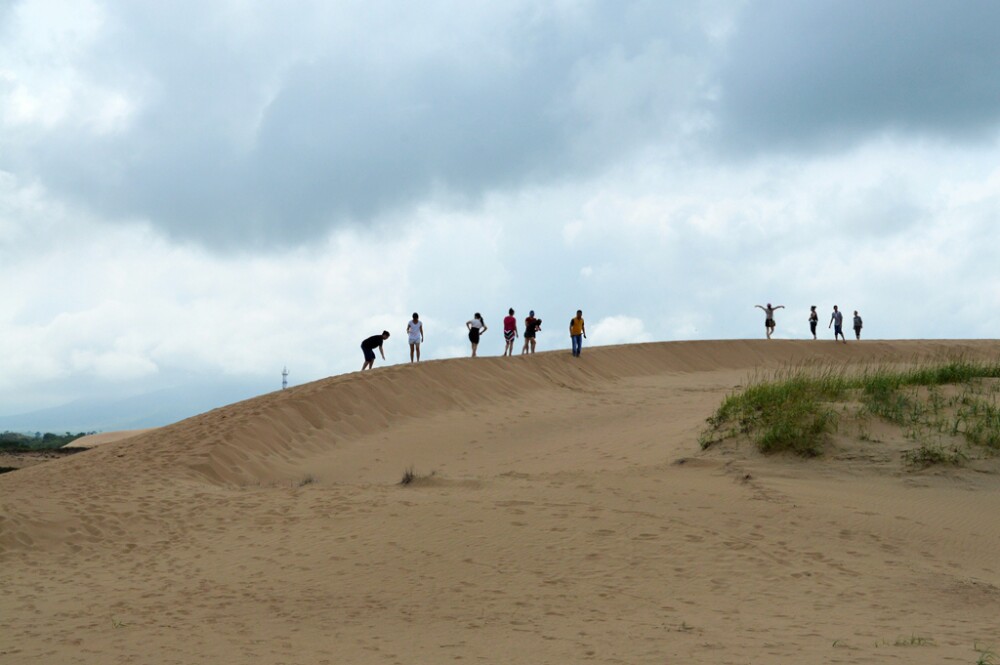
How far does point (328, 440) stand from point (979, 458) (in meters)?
11.5

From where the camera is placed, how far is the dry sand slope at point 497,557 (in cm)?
664

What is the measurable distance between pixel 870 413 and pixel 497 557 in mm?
6737

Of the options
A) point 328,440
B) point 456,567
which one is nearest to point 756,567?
point 456,567

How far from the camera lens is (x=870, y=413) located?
40.7 ft

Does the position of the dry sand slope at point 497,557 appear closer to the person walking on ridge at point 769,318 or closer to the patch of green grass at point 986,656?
the patch of green grass at point 986,656

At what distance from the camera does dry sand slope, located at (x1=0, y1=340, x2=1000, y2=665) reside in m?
6.64

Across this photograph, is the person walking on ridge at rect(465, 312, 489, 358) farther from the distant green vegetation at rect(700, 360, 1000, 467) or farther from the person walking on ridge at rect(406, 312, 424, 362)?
the distant green vegetation at rect(700, 360, 1000, 467)

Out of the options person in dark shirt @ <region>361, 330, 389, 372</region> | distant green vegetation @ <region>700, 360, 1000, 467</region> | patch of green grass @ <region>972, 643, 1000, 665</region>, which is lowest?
patch of green grass @ <region>972, 643, 1000, 665</region>

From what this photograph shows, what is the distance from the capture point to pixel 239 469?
14.6 m

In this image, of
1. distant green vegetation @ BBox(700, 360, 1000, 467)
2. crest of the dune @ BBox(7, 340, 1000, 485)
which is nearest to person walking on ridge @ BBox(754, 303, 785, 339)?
crest of the dune @ BBox(7, 340, 1000, 485)

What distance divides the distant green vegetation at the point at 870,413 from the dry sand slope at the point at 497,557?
0.44 metres

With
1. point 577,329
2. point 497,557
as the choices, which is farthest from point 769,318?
point 497,557

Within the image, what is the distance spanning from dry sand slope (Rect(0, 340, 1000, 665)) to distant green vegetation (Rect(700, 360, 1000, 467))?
441 mm

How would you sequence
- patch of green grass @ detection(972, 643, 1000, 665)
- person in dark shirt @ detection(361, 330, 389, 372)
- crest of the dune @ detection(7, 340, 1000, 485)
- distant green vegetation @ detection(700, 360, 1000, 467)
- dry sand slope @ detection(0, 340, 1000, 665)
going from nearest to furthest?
1. patch of green grass @ detection(972, 643, 1000, 665)
2. dry sand slope @ detection(0, 340, 1000, 665)
3. distant green vegetation @ detection(700, 360, 1000, 467)
4. crest of the dune @ detection(7, 340, 1000, 485)
5. person in dark shirt @ detection(361, 330, 389, 372)
